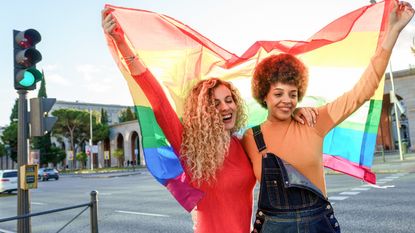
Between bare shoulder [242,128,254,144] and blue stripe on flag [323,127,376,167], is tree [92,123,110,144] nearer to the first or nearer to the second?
blue stripe on flag [323,127,376,167]

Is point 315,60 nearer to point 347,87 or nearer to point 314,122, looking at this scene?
point 347,87

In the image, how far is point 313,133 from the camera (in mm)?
2146

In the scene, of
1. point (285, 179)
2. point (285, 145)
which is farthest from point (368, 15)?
point (285, 179)

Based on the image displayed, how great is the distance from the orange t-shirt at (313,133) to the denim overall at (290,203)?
6 cm

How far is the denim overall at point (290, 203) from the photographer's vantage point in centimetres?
198

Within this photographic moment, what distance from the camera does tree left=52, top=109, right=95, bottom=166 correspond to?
64250 mm

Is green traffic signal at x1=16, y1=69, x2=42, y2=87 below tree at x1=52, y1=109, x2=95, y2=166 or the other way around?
below

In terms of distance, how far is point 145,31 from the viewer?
2621mm

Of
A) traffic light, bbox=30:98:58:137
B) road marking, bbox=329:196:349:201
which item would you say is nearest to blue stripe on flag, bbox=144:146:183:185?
traffic light, bbox=30:98:58:137

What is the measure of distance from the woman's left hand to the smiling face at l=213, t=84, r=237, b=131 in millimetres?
373

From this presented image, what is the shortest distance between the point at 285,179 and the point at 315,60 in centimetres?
105

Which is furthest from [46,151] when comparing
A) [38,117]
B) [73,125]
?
[38,117]

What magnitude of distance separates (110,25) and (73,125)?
67.0 m

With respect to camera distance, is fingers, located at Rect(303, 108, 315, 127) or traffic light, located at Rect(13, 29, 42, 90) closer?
fingers, located at Rect(303, 108, 315, 127)
